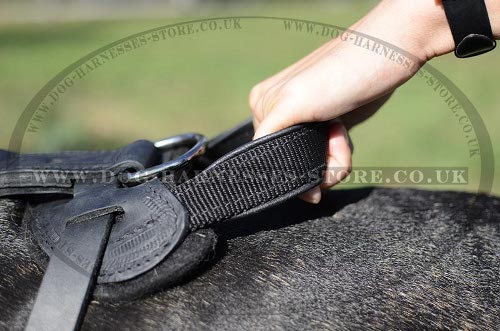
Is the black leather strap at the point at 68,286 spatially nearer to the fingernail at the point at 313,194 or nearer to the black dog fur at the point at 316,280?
the black dog fur at the point at 316,280

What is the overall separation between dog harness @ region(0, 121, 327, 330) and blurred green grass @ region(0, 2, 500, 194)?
401 centimetres

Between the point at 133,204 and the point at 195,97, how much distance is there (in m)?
7.99

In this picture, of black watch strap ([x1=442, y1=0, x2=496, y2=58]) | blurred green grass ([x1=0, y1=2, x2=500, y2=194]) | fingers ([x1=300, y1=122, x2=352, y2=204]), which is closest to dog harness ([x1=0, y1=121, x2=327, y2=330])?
fingers ([x1=300, y1=122, x2=352, y2=204])

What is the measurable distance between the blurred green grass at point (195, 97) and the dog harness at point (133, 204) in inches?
158

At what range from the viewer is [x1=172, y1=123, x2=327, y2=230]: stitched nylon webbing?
4.81ft

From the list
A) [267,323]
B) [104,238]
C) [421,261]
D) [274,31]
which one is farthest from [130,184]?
[274,31]

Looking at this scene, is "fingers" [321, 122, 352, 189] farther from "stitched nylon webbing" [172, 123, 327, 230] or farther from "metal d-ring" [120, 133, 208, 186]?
"metal d-ring" [120, 133, 208, 186]

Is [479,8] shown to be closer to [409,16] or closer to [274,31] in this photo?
[409,16]

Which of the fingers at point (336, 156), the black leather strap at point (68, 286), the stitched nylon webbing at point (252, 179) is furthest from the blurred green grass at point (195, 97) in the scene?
the black leather strap at point (68, 286)

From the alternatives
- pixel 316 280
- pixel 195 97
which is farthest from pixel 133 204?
pixel 195 97

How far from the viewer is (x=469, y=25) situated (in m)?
1.68

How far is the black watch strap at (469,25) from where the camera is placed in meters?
1.65

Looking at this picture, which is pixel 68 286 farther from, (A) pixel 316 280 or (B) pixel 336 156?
(B) pixel 336 156

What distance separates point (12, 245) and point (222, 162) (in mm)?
567
